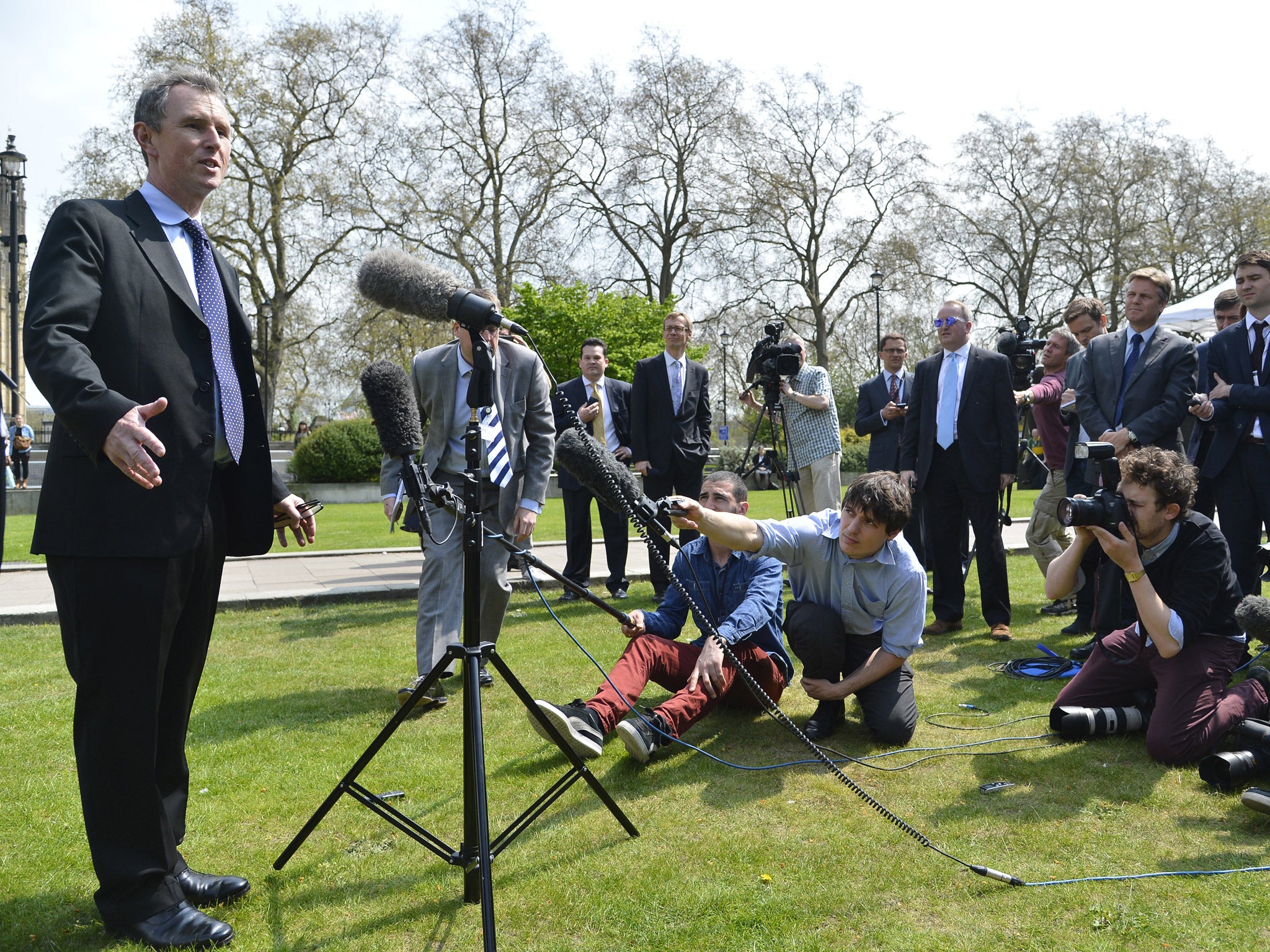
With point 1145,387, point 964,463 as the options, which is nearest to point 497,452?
point 964,463

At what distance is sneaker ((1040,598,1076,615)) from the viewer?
23.6 ft

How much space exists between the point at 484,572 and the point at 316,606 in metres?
3.64

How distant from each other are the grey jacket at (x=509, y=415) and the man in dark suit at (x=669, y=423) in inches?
107

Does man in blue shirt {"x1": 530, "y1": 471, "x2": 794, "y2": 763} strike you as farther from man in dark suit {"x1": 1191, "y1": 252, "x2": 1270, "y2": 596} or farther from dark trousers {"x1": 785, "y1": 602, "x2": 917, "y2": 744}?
man in dark suit {"x1": 1191, "y1": 252, "x2": 1270, "y2": 596}

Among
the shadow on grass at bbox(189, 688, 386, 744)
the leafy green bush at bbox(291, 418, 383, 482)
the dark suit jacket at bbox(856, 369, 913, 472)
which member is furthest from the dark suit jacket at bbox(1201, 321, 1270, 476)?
the leafy green bush at bbox(291, 418, 383, 482)

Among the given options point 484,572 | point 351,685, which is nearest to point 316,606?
point 351,685

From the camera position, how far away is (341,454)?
76.3ft

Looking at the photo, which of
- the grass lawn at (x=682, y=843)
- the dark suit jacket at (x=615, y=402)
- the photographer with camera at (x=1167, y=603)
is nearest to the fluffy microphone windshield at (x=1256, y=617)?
the photographer with camera at (x=1167, y=603)

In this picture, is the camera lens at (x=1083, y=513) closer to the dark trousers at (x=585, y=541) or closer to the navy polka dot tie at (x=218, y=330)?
the navy polka dot tie at (x=218, y=330)

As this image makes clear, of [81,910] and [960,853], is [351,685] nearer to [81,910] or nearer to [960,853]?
[81,910]

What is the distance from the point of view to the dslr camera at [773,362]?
317 inches

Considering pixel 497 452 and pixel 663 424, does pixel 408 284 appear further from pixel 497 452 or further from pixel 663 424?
pixel 663 424

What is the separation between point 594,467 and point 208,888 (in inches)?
67.3

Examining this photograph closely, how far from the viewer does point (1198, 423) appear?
630 centimetres
